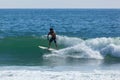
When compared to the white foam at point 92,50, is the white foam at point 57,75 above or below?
above

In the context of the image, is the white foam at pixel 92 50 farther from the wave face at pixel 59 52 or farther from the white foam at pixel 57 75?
the white foam at pixel 57 75

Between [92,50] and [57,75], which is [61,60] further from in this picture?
[57,75]

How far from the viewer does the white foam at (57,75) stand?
51.3 ft

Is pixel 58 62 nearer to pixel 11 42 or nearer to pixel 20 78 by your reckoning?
pixel 20 78

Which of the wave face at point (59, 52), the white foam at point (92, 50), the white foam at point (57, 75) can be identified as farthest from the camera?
the white foam at point (92, 50)

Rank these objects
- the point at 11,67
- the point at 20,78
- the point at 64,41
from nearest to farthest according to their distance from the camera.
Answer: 1. the point at 20,78
2. the point at 11,67
3. the point at 64,41

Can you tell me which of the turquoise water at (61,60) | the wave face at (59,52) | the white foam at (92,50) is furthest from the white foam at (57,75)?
the white foam at (92,50)

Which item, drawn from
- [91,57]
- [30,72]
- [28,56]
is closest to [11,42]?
[28,56]

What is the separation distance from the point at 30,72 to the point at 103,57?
319 inches

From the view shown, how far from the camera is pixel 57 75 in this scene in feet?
52.9

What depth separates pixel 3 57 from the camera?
24203mm

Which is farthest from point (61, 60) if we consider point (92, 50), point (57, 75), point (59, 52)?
point (57, 75)

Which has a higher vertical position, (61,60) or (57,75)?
(57,75)

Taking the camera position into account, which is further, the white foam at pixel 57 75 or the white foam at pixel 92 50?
the white foam at pixel 92 50
